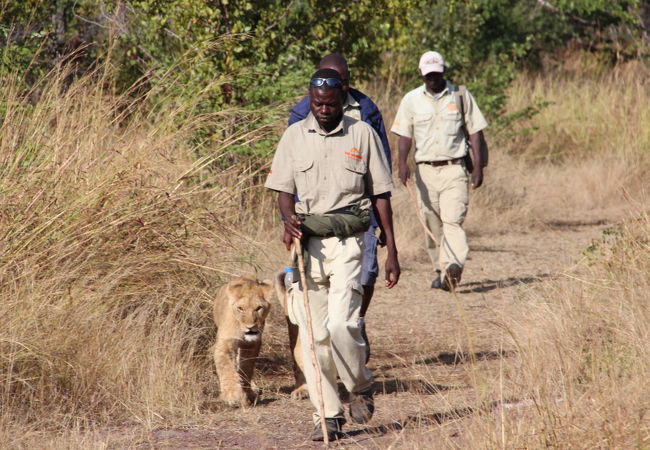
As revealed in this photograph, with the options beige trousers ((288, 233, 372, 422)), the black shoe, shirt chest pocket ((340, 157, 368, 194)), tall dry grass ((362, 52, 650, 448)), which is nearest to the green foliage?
tall dry grass ((362, 52, 650, 448))

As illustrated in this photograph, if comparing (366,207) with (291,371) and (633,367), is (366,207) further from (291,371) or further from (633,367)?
(291,371)

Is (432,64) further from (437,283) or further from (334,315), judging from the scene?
(334,315)

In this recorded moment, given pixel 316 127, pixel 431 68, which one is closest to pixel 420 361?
pixel 316 127

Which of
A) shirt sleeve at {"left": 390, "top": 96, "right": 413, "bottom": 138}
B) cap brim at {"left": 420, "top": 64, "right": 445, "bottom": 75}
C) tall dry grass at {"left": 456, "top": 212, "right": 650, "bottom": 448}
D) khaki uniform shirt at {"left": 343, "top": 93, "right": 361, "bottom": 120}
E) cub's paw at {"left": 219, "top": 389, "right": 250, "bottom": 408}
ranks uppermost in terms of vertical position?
cap brim at {"left": 420, "top": 64, "right": 445, "bottom": 75}

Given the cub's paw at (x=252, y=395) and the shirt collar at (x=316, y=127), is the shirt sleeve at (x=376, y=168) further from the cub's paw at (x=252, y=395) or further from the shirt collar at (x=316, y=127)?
the cub's paw at (x=252, y=395)

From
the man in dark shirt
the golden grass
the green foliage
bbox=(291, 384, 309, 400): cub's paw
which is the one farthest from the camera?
the green foliage

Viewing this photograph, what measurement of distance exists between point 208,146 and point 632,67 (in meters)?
15.1

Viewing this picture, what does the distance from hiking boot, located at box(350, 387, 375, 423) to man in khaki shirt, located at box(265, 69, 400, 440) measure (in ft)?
0.11

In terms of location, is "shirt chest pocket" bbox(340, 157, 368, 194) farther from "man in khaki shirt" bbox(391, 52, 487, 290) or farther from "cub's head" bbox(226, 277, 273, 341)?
"man in khaki shirt" bbox(391, 52, 487, 290)

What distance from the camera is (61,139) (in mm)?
6852

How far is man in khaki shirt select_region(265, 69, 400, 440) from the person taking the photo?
16.6 ft

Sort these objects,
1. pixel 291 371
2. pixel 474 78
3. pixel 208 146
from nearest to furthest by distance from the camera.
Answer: pixel 291 371, pixel 208 146, pixel 474 78

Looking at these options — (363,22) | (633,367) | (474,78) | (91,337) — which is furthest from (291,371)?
(474,78)

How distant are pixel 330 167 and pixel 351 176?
0.11 meters
